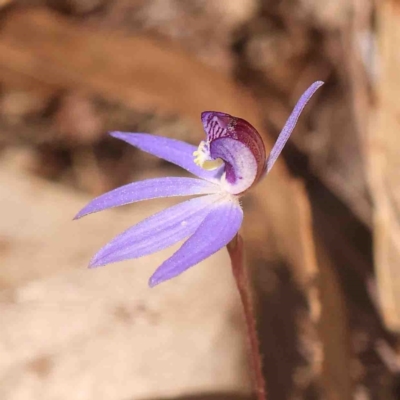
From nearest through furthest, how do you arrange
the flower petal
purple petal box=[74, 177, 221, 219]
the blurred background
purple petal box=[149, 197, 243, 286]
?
purple petal box=[149, 197, 243, 286] → purple petal box=[74, 177, 221, 219] → the flower petal → the blurred background

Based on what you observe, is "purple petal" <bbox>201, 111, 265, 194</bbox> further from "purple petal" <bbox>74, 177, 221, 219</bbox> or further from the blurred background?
the blurred background

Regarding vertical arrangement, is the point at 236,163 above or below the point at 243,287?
above

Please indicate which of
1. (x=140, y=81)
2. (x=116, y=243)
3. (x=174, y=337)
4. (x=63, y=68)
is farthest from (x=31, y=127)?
(x=116, y=243)

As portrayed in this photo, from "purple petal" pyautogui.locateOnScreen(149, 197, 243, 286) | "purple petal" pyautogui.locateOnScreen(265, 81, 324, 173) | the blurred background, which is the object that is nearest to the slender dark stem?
"purple petal" pyautogui.locateOnScreen(149, 197, 243, 286)

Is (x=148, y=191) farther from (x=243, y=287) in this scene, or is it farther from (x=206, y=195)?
(x=243, y=287)

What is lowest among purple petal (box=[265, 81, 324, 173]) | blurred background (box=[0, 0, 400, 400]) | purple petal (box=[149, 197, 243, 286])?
blurred background (box=[0, 0, 400, 400])

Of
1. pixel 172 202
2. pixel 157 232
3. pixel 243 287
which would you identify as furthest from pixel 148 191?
pixel 172 202

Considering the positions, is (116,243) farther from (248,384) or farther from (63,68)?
(63,68)
